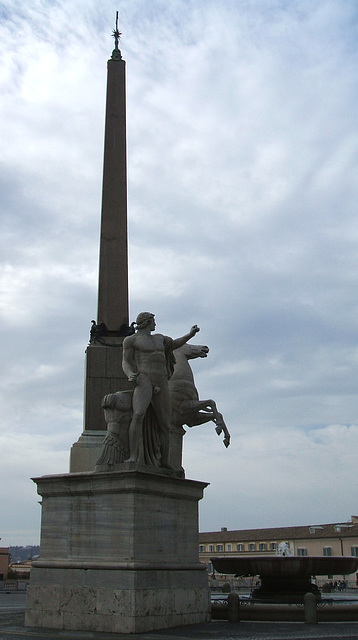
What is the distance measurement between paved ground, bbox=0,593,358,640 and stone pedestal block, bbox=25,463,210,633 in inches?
10.3

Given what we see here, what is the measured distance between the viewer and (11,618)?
33.9 feet

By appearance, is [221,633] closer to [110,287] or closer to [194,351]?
[194,351]

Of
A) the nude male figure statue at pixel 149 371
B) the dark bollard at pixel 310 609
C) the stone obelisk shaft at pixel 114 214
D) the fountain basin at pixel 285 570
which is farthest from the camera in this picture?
the stone obelisk shaft at pixel 114 214

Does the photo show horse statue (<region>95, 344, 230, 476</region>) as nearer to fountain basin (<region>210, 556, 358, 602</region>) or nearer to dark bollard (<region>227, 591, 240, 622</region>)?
dark bollard (<region>227, 591, 240, 622</region>)

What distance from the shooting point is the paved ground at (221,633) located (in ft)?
25.9

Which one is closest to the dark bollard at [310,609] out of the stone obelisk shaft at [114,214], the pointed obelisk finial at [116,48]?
the stone obelisk shaft at [114,214]

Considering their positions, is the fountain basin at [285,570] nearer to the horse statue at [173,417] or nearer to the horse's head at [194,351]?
the horse statue at [173,417]

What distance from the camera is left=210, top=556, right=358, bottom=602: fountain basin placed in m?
11.5

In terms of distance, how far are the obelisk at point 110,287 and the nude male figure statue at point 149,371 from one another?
1.55 meters

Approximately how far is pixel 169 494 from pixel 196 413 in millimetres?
1834

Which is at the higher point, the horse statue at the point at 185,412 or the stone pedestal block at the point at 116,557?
the horse statue at the point at 185,412

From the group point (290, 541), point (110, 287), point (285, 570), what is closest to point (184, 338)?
point (110, 287)

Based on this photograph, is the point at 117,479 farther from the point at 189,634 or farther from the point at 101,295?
the point at 101,295

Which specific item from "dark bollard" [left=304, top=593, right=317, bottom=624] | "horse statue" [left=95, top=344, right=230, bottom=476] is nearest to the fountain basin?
"dark bollard" [left=304, top=593, right=317, bottom=624]
